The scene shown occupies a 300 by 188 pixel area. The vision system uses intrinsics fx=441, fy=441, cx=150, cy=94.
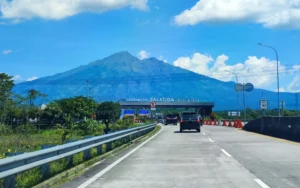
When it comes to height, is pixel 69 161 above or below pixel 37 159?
below

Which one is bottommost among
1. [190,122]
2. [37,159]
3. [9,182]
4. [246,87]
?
[9,182]

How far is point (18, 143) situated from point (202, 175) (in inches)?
262

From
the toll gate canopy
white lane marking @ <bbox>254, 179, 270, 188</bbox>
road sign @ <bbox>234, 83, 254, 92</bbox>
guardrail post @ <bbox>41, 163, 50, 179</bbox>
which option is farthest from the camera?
the toll gate canopy

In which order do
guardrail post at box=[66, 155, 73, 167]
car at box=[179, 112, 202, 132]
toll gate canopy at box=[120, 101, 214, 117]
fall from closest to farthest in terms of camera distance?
guardrail post at box=[66, 155, 73, 167] → car at box=[179, 112, 202, 132] → toll gate canopy at box=[120, 101, 214, 117]

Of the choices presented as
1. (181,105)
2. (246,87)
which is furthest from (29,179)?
(181,105)

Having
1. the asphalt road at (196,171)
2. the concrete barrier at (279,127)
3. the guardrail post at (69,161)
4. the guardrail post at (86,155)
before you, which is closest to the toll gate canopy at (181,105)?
the concrete barrier at (279,127)

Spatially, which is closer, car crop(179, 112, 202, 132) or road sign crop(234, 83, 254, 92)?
car crop(179, 112, 202, 132)

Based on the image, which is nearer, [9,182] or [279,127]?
[9,182]

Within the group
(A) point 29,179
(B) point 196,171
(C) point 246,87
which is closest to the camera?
(A) point 29,179

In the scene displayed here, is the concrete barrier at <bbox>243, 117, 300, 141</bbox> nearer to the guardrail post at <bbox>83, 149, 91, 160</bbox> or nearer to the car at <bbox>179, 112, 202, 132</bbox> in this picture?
the car at <bbox>179, 112, 202, 132</bbox>

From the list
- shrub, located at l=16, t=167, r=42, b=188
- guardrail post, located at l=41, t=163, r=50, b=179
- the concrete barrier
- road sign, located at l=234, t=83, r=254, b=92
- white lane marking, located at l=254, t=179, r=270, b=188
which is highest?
road sign, located at l=234, t=83, r=254, b=92

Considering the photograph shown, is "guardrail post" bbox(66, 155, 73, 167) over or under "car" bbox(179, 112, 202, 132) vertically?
under

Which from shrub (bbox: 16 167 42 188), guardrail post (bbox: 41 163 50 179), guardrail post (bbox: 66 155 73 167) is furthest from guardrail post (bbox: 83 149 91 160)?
guardrail post (bbox: 41 163 50 179)

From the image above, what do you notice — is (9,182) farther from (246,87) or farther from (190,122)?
(246,87)
